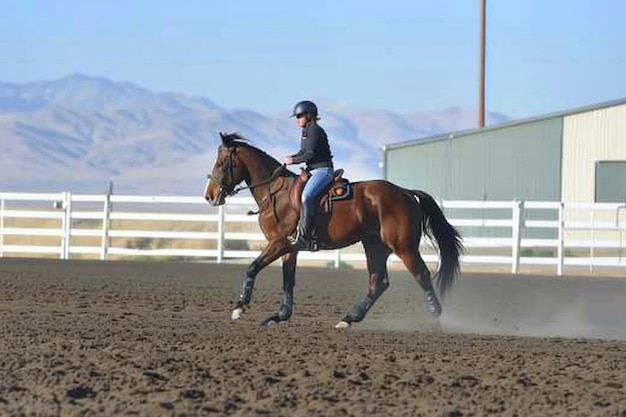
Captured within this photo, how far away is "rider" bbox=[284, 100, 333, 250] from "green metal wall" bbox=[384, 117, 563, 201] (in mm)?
26972

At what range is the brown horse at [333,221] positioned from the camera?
46.1 ft

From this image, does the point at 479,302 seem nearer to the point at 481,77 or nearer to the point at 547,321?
the point at 547,321

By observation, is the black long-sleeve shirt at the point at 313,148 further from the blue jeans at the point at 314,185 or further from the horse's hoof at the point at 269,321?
the horse's hoof at the point at 269,321

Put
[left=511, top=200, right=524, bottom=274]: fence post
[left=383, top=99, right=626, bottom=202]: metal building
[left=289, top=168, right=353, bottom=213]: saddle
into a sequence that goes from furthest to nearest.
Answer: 1. [left=383, top=99, right=626, bottom=202]: metal building
2. [left=511, top=200, right=524, bottom=274]: fence post
3. [left=289, top=168, right=353, bottom=213]: saddle

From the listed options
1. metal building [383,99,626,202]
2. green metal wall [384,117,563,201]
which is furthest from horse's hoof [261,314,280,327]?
green metal wall [384,117,563,201]

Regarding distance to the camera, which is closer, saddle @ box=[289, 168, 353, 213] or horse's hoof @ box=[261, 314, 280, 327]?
horse's hoof @ box=[261, 314, 280, 327]

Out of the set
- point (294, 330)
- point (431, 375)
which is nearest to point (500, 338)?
point (294, 330)

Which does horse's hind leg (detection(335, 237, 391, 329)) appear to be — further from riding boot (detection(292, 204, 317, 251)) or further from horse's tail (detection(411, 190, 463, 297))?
riding boot (detection(292, 204, 317, 251))

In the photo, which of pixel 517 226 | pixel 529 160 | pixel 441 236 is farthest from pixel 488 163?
pixel 441 236

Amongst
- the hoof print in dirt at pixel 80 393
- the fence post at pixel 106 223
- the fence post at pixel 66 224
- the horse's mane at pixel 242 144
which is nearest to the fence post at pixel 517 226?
the fence post at pixel 106 223

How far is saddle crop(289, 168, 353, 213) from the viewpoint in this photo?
14000 mm

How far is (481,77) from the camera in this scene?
4344 cm

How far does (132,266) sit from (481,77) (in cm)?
2082

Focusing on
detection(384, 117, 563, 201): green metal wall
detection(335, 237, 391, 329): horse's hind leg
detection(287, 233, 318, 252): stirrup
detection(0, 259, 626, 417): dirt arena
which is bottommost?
detection(0, 259, 626, 417): dirt arena
